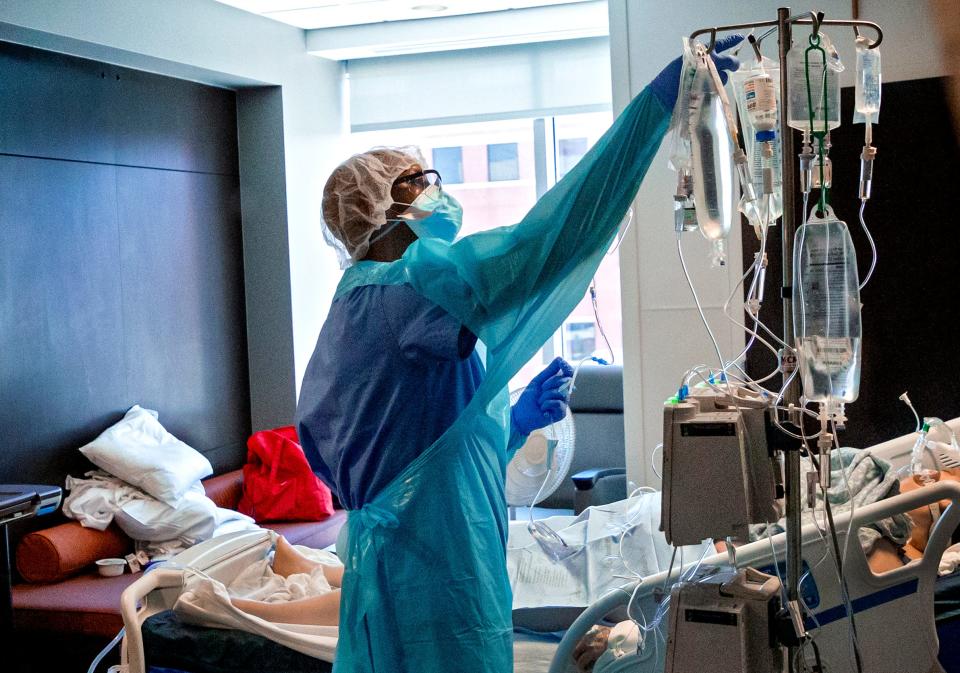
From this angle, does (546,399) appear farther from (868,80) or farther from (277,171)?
(277,171)

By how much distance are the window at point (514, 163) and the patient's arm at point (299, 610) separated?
3131mm

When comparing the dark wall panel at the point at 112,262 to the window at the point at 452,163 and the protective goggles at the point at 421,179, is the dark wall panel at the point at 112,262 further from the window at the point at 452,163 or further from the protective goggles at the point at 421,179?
the protective goggles at the point at 421,179

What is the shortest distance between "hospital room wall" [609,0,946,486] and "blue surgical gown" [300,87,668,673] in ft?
8.36

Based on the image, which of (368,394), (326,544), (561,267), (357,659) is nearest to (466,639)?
(357,659)

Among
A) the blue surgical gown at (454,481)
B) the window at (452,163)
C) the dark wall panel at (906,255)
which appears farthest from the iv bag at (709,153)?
the window at (452,163)

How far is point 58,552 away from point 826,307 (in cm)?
314

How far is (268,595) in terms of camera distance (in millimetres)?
2766

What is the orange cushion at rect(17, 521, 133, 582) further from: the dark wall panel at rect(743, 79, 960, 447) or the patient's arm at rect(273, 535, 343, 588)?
the dark wall panel at rect(743, 79, 960, 447)

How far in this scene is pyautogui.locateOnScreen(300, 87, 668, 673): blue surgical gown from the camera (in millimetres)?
1749

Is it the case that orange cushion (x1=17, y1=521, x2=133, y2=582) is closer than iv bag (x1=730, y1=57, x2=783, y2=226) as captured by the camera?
No

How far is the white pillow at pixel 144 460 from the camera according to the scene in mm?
4047

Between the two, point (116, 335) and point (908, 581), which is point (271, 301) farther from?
point (908, 581)

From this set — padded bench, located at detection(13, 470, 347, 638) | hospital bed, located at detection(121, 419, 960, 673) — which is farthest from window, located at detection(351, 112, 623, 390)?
hospital bed, located at detection(121, 419, 960, 673)

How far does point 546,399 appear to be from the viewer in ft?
6.94
